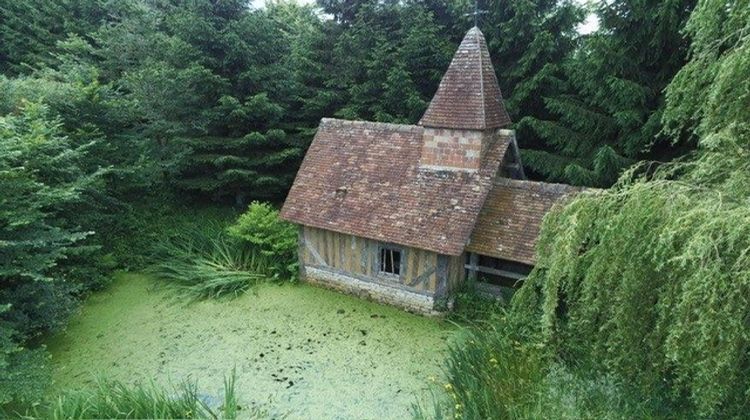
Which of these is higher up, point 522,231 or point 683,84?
point 683,84

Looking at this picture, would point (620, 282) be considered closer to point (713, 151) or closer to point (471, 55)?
point (713, 151)

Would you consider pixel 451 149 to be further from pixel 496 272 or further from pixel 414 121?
pixel 414 121

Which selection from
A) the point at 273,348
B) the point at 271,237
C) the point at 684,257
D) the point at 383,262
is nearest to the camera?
the point at 684,257

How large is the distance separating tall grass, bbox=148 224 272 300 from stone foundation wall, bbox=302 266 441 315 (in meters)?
1.45

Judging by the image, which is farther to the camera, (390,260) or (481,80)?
(390,260)

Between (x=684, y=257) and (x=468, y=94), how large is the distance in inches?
270

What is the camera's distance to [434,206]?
1004cm

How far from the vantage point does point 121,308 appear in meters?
10.6

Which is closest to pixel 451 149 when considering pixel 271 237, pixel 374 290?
pixel 374 290

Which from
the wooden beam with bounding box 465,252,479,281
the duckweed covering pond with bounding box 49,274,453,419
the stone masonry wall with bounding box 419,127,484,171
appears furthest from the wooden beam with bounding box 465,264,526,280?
the stone masonry wall with bounding box 419,127,484,171

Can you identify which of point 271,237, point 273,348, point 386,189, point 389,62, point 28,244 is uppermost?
point 389,62

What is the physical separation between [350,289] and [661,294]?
24.6ft

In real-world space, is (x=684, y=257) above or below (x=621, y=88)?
below

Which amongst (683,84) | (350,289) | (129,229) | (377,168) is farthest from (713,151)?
(129,229)
